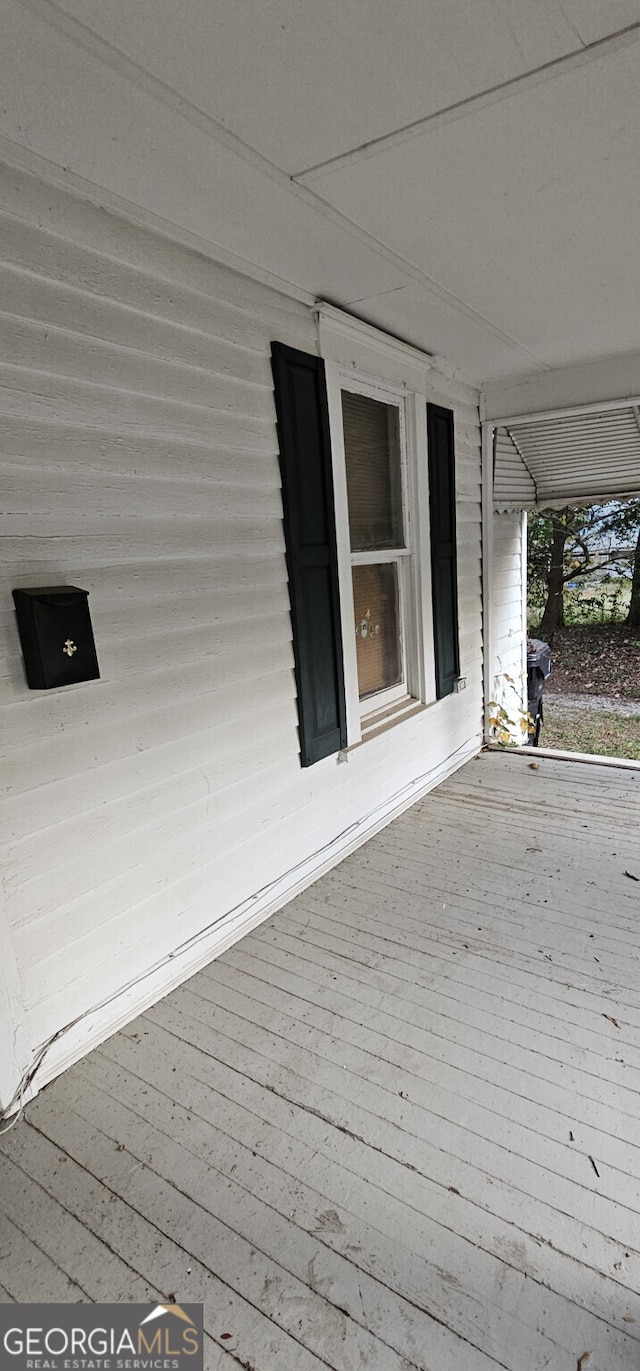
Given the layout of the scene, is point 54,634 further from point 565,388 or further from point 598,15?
point 565,388

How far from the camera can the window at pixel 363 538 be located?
2.46 metres

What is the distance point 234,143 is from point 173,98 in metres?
0.19

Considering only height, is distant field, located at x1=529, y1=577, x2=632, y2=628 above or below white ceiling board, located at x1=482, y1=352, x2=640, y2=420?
below

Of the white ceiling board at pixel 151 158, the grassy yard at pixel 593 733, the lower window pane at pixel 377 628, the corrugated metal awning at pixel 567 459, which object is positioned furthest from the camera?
the grassy yard at pixel 593 733

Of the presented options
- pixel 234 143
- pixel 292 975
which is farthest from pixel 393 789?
pixel 234 143

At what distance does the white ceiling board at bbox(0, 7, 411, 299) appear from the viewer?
1228 mm

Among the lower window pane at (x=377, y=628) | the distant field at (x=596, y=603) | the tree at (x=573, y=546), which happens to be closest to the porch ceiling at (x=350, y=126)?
the lower window pane at (x=377, y=628)

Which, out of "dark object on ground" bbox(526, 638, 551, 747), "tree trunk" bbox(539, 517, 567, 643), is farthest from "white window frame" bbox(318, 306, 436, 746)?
"tree trunk" bbox(539, 517, 567, 643)

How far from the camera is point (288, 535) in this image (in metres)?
2.39

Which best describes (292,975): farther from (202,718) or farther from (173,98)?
(173,98)

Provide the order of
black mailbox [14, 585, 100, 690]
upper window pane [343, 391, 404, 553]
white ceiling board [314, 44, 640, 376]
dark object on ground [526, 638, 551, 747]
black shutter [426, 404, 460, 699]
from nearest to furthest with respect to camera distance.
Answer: white ceiling board [314, 44, 640, 376] < black mailbox [14, 585, 100, 690] < upper window pane [343, 391, 404, 553] < black shutter [426, 404, 460, 699] < dark object on ground [526, 638, 551, 747]

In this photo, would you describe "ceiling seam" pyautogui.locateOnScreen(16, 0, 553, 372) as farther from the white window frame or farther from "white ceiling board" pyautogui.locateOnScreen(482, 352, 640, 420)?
"white ceiling board" pyautogui.locateOnScreen(482, 352, 640, 420)

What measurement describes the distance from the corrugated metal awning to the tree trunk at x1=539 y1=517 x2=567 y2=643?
5572mm

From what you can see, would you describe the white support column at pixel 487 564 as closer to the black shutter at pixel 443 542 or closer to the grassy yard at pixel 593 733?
the black shutter at pixel 443 542
